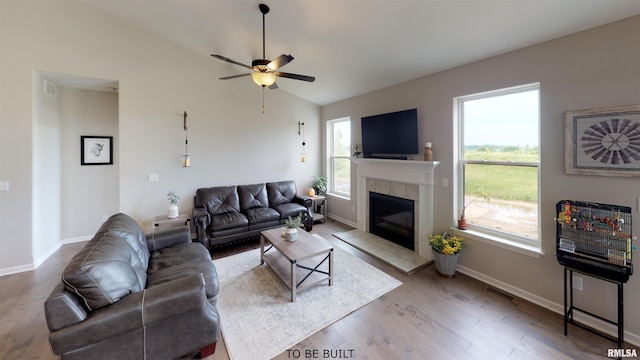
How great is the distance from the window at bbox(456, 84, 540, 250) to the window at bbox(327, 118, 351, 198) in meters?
2.46

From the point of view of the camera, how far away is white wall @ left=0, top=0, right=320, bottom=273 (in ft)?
10.3

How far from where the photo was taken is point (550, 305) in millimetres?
2477

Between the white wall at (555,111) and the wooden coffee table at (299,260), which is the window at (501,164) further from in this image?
the wooden coffee table at (299,260)

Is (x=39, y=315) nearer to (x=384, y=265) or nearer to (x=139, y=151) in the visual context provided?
(x=139, y=151)

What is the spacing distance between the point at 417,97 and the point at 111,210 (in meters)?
5.77

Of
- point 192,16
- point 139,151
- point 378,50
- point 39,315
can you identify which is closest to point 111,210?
point 139,151

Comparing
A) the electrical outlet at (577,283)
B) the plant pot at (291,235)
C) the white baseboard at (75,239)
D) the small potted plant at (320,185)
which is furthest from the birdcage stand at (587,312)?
the white baseboard at (75,239)

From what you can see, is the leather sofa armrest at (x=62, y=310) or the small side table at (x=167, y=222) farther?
the small side table at (x=167, y=222)

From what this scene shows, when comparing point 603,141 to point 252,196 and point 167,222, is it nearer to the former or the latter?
point 252,196

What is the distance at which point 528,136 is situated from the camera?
267 cm

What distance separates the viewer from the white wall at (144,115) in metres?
3.14

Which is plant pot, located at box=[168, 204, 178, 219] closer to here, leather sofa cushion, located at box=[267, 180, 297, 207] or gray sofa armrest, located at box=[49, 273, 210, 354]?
leather sofa cushion, located at box=[267, 180, 297, 207]

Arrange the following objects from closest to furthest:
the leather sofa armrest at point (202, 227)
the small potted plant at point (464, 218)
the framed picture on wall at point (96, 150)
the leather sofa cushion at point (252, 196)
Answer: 1. the small potted plant at point (464, 218)
2. the leather sofa armrest at point (202, 227)
3. the framed picture on wall at point (96, 150)
4. the leather sofa cushion at point (252, 196)

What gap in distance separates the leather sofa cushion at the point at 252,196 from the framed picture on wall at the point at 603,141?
14.4 feet
